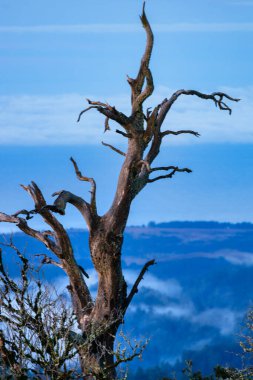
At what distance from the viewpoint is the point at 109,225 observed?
1895 cm

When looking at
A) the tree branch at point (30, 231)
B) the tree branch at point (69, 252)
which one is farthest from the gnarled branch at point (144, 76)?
the tree branch at point (30, 231)

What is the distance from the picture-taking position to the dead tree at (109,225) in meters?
18.9

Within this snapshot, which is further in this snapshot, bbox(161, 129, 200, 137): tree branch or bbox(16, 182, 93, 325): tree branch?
bbox(161, 129, 200, 137): tree branch

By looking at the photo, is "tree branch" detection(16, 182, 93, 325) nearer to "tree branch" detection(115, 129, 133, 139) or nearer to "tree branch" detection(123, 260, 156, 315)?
"tree branch" detection(123, 260, 156, 315)

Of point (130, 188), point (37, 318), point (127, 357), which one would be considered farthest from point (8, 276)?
point (130, 188)

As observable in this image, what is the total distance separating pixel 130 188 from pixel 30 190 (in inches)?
90.5

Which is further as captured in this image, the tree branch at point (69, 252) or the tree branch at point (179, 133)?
the tree branch at point (179, 133)

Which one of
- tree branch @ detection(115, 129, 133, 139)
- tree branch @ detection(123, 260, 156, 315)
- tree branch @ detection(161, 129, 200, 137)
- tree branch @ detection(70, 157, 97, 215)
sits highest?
tree branch @ detection(161, 129, 200, 137)

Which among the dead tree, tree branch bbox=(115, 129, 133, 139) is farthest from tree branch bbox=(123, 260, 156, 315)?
tree branch bbox=(115, 129, 133, 139)

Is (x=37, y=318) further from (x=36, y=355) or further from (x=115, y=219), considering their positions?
(x=115, y=219)

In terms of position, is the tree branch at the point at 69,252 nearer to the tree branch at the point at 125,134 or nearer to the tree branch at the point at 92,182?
the tree branch at the point at 92,182

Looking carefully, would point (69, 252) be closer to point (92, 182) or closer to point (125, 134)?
point (92, 182)

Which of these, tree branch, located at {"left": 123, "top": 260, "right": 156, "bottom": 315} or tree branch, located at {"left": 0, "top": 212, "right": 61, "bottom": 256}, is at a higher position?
tree branch, located at {"left": 0, "top": 212, "right": 61, "bottom": 256}

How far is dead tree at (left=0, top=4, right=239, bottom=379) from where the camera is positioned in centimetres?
1894
